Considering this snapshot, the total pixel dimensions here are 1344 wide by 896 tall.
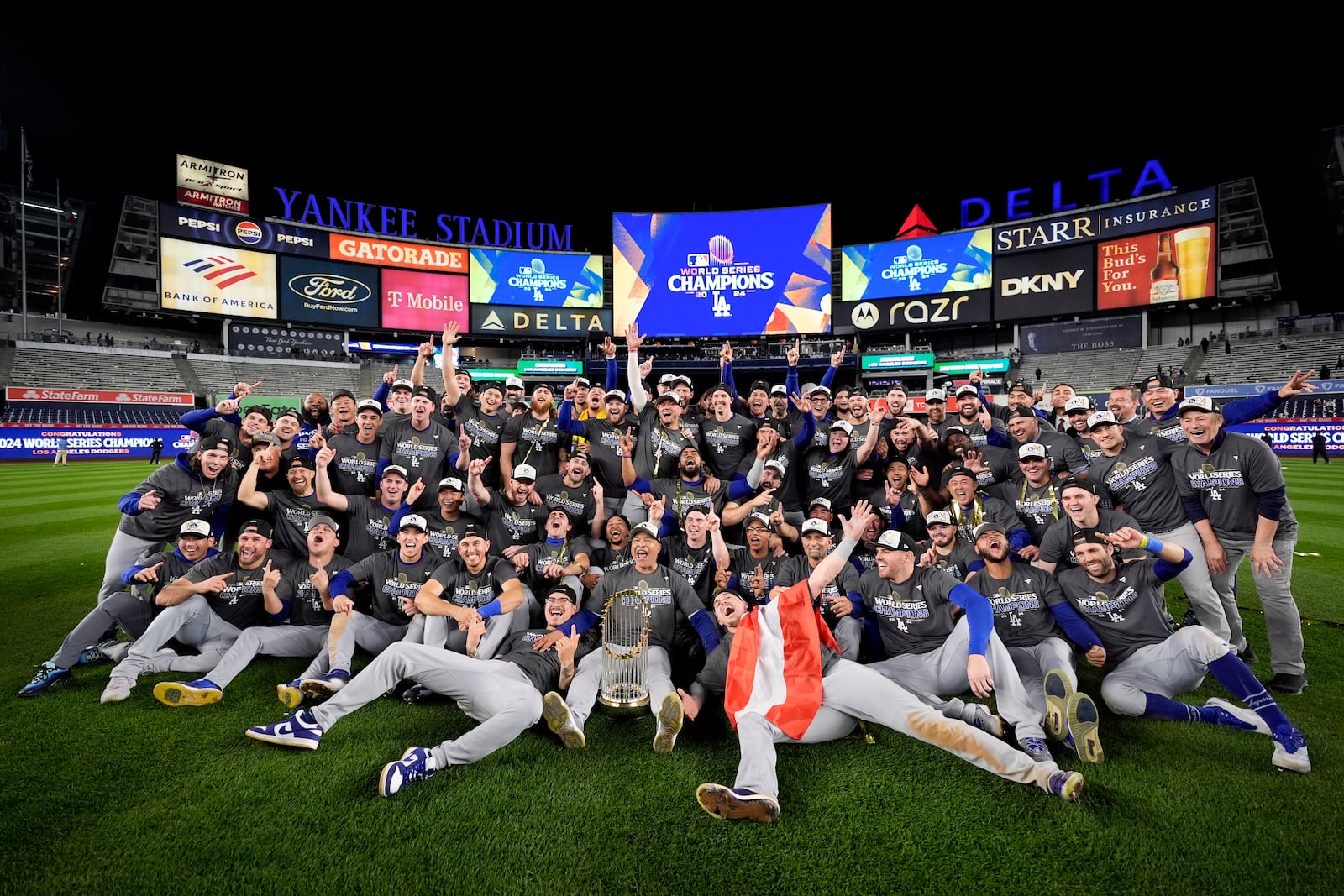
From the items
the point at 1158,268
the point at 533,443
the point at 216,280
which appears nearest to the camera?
the point at 533,443

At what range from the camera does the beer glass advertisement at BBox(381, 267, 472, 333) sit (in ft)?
141

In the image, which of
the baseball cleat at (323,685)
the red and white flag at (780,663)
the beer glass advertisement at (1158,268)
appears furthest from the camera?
the beer glass advertisement at (1158,268)

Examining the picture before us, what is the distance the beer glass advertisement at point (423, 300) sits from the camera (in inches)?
1689

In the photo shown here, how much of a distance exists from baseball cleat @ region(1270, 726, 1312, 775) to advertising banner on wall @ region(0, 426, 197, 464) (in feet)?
105

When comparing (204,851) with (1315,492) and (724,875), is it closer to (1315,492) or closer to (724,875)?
(724,875)

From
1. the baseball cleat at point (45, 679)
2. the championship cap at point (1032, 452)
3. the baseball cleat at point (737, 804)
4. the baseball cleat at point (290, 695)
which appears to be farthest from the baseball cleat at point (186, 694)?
the championship cap at point (1032, 452)

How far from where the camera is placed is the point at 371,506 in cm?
691

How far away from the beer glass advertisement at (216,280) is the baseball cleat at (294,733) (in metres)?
44.6

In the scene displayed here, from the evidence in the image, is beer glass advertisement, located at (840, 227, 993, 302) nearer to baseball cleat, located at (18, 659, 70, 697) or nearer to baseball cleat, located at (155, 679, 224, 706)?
baseball cleat, located at (155, 679, 224, 706)

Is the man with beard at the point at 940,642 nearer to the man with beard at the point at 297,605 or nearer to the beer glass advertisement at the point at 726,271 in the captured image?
the man with beard at the point at 297,605

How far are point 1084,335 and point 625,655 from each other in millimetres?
44262

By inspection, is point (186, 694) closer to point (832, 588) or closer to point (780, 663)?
point (780, 663)

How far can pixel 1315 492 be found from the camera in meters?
15.2

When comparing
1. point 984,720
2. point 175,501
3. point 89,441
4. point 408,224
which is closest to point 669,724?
point 984,720
